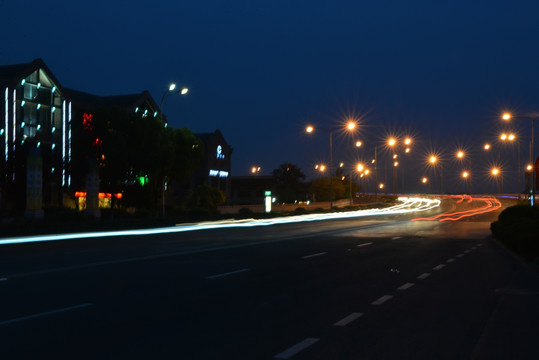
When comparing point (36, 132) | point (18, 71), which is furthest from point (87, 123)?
point (18, 71)

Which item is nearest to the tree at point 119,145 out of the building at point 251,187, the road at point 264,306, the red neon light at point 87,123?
the red neon light at point 87,123

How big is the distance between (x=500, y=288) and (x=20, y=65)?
48609 millimetres

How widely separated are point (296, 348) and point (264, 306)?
3.04 meters

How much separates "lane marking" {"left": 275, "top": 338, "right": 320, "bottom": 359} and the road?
0.02m

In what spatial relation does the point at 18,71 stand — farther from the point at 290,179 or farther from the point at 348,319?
the point at 290,179

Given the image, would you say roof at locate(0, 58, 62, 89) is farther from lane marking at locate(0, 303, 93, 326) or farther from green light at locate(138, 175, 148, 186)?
lane marking at locate(0, 303, 93, 326)

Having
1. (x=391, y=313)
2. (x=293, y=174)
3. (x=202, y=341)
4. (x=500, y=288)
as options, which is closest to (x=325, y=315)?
(x=391, y=313)

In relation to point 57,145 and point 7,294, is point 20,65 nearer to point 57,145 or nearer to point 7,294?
point 57,145

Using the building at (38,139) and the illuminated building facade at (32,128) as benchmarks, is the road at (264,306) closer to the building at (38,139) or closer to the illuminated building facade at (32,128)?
the building at (38,139)

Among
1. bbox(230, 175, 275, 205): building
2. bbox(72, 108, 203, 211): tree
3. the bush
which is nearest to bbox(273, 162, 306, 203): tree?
bbox(230, 175, 275, 205): building

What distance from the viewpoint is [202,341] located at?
7.53 meters

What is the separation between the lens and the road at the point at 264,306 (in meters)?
7.25

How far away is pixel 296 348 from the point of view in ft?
23.5

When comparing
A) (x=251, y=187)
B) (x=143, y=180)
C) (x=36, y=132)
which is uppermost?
(x=36, y=132)
